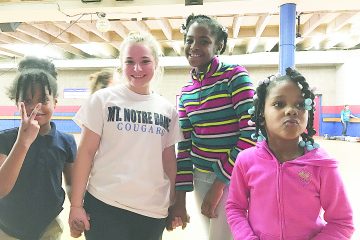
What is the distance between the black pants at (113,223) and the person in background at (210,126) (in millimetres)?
197

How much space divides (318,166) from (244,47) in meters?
9.63

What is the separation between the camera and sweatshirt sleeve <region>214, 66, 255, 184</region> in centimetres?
136

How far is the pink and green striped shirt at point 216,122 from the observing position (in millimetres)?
1386

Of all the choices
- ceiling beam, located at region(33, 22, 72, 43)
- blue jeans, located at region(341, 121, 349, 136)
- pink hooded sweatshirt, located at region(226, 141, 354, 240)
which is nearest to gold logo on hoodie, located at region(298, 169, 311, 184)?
pink hooded sweatshirt, located at region(226, 141, 354, 240)

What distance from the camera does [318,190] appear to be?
3.54 ft

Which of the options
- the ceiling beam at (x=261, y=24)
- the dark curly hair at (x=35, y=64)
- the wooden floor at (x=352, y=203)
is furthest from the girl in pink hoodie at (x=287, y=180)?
the ceiling beam at (x=261, y=24)

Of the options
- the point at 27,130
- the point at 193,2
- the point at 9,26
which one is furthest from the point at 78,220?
the point at 9,26

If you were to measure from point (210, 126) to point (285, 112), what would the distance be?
1.30ft

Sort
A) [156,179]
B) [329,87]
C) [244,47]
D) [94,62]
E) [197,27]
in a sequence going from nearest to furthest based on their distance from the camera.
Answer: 1. [156,179]
2. [197,27]
3. [244,47]
4. [94,62]
5. [329,87]

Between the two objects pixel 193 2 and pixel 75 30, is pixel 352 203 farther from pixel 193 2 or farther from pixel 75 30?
pixel 75 30

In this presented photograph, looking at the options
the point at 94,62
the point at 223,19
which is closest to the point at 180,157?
the point at 223,19

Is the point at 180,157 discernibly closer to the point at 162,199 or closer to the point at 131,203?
the point at 162,199

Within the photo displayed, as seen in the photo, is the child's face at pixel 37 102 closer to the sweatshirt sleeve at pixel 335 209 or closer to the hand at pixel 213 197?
the hand at pixel 213 197

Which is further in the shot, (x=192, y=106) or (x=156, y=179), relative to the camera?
(x=192, y=106)
